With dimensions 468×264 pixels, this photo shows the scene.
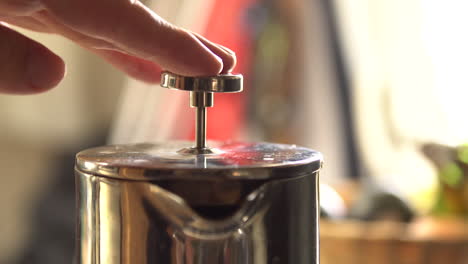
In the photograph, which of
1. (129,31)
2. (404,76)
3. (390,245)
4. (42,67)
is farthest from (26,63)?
(404,76)

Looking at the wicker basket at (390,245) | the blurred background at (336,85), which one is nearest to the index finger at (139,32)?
the wicker basket at (390,245)

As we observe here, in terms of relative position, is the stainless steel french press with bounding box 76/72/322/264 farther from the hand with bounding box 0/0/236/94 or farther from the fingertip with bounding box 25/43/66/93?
the fingertip with bounding box 25/43/66/93

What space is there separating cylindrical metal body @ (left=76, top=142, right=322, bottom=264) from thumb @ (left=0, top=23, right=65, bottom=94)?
124mm

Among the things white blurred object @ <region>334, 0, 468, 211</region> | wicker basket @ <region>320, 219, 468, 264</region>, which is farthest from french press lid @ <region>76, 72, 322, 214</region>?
white blurred object @ <region>334, 0, 468, 211</region>

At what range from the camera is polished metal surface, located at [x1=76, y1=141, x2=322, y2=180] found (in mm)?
346

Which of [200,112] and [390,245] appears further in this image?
A: [390,245]

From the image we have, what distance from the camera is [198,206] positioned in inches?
13.8

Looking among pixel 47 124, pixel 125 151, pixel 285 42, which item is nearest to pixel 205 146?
pixel 125 151

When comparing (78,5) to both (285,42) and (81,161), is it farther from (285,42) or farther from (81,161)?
(285,42)

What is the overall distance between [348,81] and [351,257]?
0.67 metres

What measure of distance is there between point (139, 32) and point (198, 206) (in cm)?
10

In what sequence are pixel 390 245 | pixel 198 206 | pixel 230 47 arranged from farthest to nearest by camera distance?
pixel 230 47 < pixel 390 245 < pixel 198 206

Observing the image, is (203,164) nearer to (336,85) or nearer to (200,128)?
(200,128)

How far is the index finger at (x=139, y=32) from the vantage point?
1.16 feet
